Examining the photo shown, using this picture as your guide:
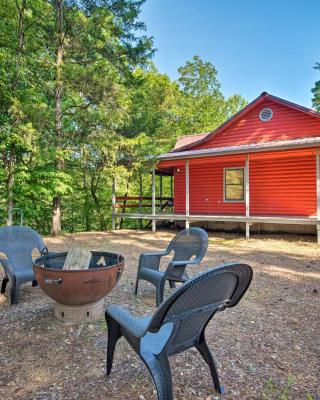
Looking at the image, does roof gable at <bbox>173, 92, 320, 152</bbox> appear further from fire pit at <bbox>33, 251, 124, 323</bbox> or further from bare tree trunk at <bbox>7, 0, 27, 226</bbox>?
fire pit at <bbox>33, 251, 124, 323</bbox>

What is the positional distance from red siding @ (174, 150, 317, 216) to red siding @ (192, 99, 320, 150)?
1.11m

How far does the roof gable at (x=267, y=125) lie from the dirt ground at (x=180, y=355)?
8703mm

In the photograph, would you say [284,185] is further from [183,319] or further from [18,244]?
[183,319]

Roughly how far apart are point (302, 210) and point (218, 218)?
3.24 m

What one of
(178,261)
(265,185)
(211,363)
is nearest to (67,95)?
(265,185)

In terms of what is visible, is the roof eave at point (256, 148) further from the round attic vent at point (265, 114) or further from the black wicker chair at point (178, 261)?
the black wicker chair at point (178, 261)

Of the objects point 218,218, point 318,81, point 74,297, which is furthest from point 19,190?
point 318,81

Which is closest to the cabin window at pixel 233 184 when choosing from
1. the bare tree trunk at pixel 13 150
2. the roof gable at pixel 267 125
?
the roof gable at pixel 267 125

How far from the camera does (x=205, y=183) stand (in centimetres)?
1359

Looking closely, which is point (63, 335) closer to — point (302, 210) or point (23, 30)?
point (302, 210)

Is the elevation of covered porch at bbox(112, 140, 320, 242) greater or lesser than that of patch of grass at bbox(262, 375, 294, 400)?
greater

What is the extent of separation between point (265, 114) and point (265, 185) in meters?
3.10

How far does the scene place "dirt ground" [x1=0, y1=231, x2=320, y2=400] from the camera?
7.55ft

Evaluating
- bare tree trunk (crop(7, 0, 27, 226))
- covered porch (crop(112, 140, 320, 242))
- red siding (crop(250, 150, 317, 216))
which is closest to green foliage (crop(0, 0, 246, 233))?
bare tree trunk (crop(7, 0, 27, 226))
